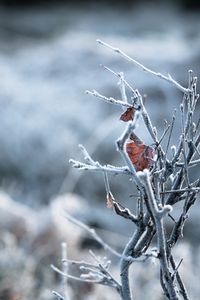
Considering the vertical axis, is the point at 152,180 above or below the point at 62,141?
below

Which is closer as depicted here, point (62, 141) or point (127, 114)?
point (127, 114)

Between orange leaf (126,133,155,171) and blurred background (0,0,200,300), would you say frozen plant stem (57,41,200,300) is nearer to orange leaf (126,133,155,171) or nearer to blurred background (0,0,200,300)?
orange leaf (126,133,155,171)

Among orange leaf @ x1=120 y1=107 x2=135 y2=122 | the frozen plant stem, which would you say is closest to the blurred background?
the frozen plant stem

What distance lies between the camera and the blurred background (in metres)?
3.45

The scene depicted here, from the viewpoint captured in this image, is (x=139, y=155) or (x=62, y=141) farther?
(x=62, y=141)

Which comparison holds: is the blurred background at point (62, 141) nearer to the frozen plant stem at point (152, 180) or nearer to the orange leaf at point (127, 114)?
the frozen plant stem at point (152, 180)

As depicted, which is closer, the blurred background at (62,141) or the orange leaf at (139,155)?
the orange leaf at (139,155)

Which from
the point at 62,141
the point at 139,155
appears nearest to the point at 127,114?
the point at 139,155

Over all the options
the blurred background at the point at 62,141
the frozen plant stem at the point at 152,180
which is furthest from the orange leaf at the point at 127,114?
the blurred background at the point at 62,141

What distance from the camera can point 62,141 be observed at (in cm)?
559

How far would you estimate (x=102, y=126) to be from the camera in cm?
561

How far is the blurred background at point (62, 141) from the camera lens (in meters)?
3.45

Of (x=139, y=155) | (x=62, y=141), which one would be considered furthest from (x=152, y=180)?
(x=62, y=141)

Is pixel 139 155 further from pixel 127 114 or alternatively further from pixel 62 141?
pixel 62 141
